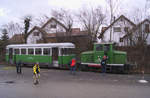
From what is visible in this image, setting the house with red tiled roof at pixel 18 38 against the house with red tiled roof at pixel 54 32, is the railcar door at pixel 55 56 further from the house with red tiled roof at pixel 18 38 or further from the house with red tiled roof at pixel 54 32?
the house with red tiled roof at pixel 18 38

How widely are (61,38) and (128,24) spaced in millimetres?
11473

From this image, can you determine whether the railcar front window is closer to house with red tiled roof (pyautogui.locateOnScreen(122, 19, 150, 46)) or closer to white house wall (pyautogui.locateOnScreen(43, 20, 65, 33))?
white house wall (pyautogui.locateOnScreen(43, 20, 65, 33))

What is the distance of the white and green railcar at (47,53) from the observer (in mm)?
16453

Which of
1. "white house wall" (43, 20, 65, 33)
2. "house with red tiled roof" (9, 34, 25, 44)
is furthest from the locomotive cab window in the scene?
"house with red tiled roof" (9, 34, 25, 44)

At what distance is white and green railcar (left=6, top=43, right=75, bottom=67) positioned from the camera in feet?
54.0

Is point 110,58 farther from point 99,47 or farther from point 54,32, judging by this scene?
point 54,32

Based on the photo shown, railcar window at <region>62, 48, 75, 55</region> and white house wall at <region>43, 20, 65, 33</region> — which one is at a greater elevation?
white house wall at <region>43, 20, 65, 33</region>

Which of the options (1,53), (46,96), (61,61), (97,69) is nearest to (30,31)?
(1,53)

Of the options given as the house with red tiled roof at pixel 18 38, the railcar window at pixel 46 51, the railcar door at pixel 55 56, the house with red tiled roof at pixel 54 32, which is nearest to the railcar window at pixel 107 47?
the railcar door at pixel 55 56

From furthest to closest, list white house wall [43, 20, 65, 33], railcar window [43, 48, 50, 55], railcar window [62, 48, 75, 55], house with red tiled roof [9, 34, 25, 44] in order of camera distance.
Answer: house with red tiled roof [9, 34, 25, 44] < white house wall [43, 20, 65, 33] < railcar window [43, 48, 50, 55] < railcar window [62, 48, 75, 55]

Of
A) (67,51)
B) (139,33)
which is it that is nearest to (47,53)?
(67,51)

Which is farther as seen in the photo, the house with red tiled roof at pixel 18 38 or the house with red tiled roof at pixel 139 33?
the house with red tiled roof at pixel 18 38

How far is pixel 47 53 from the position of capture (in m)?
17.2

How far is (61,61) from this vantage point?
1634cm
